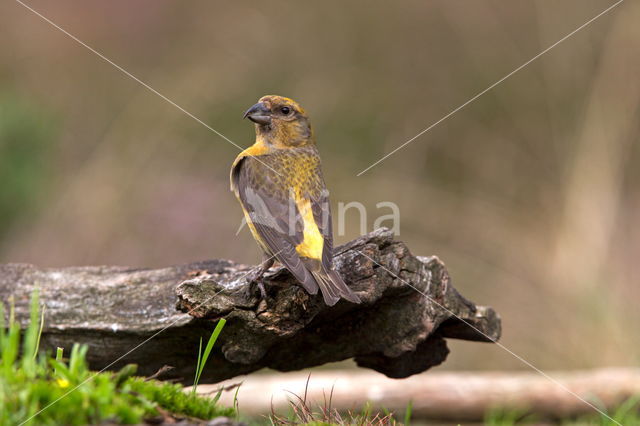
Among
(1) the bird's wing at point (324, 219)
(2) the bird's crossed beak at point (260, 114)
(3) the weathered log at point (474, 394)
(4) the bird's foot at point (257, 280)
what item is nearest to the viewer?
(4) the bird's foot at point (257, 280)

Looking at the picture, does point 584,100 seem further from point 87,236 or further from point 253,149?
point 87,236

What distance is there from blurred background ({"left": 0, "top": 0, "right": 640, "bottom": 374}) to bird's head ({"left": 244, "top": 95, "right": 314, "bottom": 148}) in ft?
9.87

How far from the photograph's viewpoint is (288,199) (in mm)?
5148

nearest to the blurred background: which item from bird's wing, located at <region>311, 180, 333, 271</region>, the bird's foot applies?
bird's wing, located at <region>311, 180, 333, 271</region>

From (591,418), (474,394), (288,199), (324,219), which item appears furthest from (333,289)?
(591,418)

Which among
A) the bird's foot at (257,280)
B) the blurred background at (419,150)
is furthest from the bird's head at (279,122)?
the blurred background at (419,150)

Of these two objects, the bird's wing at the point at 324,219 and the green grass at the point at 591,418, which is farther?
the green grass at the point at 591,418

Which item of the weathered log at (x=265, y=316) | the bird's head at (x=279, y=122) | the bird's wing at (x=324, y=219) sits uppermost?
the bird's head at (x=279, y=122)

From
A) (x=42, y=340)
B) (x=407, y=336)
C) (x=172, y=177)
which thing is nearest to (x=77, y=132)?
(x=172, y=177)

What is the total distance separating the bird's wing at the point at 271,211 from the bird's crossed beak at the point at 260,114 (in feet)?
1.59

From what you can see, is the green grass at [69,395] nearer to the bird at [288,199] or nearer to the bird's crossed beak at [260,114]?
the bird at [288,199]

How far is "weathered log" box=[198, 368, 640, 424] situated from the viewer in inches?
240

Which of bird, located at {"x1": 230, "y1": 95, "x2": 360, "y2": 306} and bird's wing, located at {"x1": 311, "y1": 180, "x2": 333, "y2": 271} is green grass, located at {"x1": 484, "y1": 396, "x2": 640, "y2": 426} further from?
bird, located at {"x1": 230, "y1": 95, "x2": 360, "y2": 306}

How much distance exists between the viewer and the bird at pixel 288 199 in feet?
13.9
